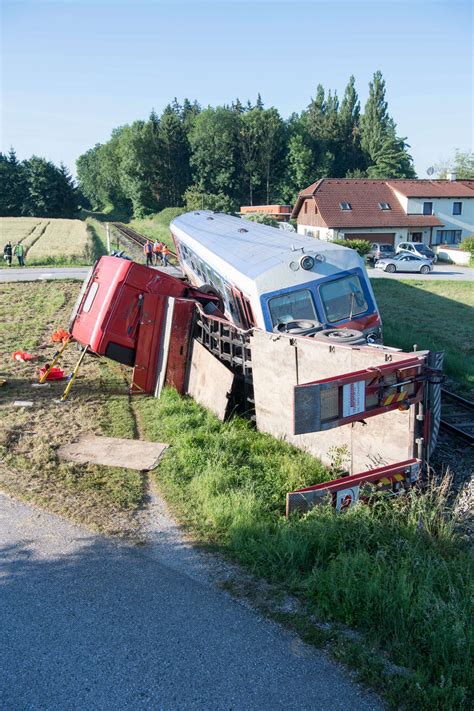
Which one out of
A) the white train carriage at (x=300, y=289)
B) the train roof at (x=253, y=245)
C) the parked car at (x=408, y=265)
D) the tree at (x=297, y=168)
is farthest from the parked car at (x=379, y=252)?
the tree at (x=297, y=168)

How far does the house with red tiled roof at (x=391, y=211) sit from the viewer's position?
132ft

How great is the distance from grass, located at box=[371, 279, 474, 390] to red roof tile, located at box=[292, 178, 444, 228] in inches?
517

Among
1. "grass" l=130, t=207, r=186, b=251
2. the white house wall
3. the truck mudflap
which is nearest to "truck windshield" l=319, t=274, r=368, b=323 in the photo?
the truck mudflap

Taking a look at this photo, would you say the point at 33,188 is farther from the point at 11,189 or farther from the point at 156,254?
the point at 156,254

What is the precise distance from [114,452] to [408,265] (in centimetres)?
2590

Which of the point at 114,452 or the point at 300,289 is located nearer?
the point at 114,452

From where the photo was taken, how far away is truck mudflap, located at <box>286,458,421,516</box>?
6.27 meters

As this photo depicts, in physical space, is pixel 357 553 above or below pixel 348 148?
below

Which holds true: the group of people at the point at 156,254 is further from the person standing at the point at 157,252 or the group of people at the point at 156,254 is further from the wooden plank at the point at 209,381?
the wooden plank at the point at 209,381

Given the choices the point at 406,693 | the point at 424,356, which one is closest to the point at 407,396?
the point at 424,356

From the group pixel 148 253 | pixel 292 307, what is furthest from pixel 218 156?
pixel 292 307

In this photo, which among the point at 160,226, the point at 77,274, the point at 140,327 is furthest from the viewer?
the point at 160,226

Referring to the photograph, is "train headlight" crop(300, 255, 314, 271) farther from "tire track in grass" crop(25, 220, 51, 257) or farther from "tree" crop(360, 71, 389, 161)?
"tree" crop(360, 71, 389, 161)

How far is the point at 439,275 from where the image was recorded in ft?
102
